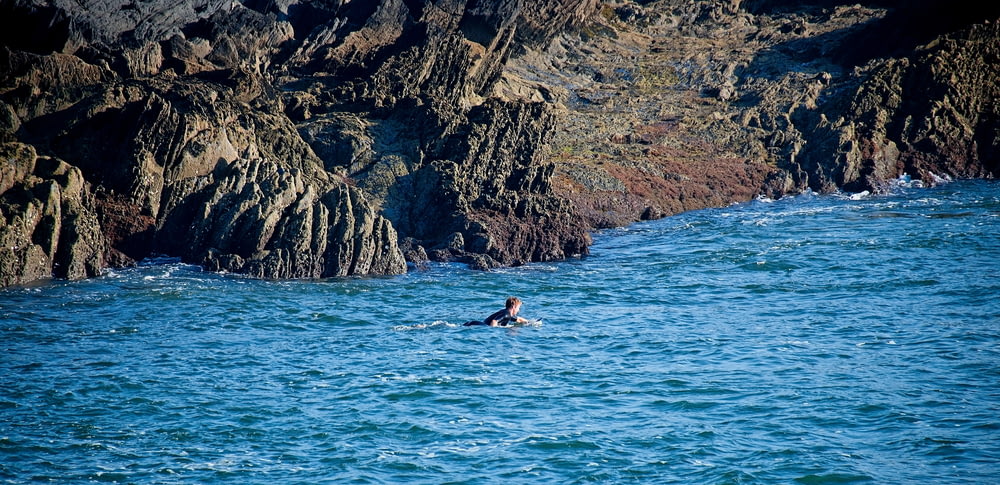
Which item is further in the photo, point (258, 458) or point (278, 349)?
point (278, 349)

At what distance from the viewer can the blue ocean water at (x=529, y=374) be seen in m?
18.3

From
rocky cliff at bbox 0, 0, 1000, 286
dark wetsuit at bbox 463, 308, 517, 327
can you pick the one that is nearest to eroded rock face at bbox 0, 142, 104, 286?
rocky cliff at bbox 0, 0, 1000, 286

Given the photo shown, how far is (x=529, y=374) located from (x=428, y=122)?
17.4 meters

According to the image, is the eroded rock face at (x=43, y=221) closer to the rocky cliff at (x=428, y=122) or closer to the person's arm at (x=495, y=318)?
the rocky cliff at (x=428, y=122)

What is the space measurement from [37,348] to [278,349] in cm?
589

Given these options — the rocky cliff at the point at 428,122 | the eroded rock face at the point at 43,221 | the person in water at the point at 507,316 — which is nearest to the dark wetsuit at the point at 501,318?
the person in water at the point at 507,316

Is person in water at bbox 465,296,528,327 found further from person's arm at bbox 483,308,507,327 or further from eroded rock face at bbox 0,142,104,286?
eroded rock face at bbox 0,142,104,286

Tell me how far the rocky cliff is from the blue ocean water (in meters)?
1.98

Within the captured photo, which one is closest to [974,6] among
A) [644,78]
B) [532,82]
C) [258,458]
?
[644,78]

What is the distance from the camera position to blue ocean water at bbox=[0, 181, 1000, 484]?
60.0 feet

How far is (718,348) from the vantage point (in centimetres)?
2536

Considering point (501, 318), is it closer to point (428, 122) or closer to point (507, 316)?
point (507, 316)

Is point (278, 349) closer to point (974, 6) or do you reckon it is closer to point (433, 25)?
point (433, 25)

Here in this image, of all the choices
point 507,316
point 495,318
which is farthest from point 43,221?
point 507,316
